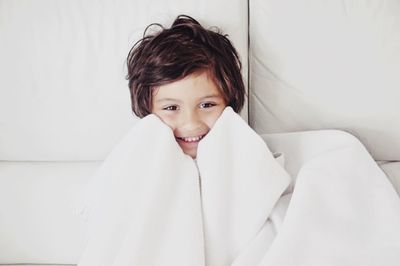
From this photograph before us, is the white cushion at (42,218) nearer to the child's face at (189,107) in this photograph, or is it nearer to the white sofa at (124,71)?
the white sofa at (124,71)

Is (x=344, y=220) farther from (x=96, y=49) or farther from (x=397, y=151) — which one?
(x=96, y=49)

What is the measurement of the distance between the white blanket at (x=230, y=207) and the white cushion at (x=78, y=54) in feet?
0.72

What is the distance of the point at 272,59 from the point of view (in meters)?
1.15

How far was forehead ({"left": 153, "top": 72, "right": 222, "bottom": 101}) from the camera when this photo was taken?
0.97m

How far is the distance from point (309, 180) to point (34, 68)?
758 mm

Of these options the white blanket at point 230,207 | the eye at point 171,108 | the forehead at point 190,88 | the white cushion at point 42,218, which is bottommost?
the white cushion at point 42,218

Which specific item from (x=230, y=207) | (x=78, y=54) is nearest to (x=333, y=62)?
(x=230, y=207)

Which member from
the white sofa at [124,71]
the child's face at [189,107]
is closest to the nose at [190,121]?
the child's face at [189,107]

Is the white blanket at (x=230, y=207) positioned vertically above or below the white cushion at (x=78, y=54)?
below

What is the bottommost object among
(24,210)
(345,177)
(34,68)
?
(24,210)

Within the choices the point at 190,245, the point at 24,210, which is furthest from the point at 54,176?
the point at 190,245

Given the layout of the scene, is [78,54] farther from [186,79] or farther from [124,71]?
[186,79]

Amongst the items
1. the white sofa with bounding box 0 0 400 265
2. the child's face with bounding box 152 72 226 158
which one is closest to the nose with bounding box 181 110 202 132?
the child's face with bounding box 152 72 226 158

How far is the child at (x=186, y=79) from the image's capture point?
3.19 ft
